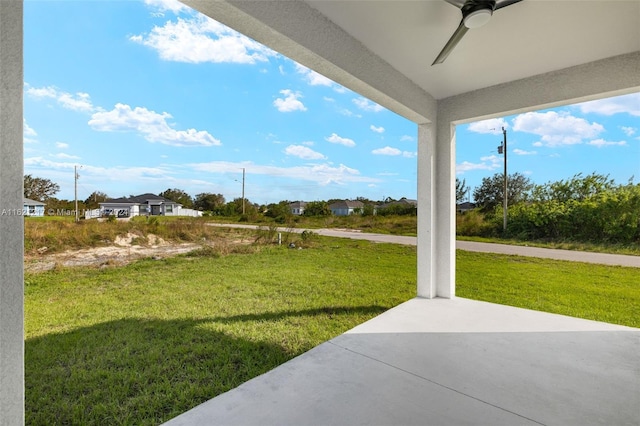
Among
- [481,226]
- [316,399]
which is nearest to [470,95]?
[481,226]

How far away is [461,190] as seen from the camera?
16.0 feet

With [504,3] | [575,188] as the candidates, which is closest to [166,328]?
[504,3]

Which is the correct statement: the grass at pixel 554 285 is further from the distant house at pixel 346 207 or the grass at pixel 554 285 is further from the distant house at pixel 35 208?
the distant house at pixel 35 208

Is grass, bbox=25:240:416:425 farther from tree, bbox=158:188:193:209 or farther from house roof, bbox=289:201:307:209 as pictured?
house roof, bbox=289:201:307:209

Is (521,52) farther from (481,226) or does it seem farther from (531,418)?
(481,226)

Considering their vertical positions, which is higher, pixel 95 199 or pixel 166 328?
pixel 95 199

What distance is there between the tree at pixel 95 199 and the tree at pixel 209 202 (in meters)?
0.85

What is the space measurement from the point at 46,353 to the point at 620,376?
12.7ft

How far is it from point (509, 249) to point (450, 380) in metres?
3.62

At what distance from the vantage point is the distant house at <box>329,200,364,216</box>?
4.89 metres

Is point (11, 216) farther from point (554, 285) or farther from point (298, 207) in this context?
point (554, 285)

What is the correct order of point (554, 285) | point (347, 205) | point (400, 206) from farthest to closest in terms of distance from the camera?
point (400, 206), point (347, 205), point (554, 285)

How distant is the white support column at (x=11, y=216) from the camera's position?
38.2 inches

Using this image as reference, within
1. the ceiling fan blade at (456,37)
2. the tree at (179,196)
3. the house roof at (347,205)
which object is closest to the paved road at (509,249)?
the house roof at (347,205)
